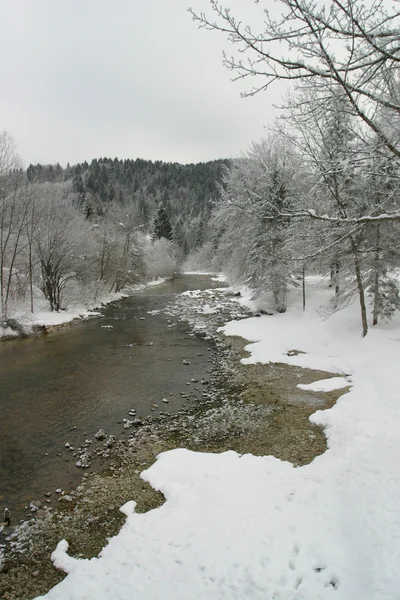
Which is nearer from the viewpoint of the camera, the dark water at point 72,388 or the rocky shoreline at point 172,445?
the rocky shoreline at point 172,445

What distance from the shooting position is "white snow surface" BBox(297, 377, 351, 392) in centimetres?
1141

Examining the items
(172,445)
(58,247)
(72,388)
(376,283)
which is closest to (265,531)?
(172,445)

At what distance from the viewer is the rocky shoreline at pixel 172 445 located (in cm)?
536

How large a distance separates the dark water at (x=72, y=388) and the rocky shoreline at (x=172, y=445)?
548 mm

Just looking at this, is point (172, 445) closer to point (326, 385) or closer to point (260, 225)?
point (326, 385)

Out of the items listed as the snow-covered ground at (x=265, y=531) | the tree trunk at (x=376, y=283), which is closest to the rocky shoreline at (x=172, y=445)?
the snow-covered ground at (x=265, y=531)

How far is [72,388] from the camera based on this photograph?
12.1 m

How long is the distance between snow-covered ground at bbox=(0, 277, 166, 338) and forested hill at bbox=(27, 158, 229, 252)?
60.9m

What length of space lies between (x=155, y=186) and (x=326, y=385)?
13321cm

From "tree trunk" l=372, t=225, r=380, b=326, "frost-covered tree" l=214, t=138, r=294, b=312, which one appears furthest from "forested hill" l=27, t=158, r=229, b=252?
"tree trunk" l=372, t=225, r=380, b=326

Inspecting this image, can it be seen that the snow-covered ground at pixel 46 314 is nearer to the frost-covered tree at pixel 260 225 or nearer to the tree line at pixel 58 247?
the tree line at pixel 58 247

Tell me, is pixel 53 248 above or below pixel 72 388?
above

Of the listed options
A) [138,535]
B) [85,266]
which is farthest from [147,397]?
[85,266]

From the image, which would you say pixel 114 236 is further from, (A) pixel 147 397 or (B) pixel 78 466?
(B) pixel 78 466
